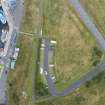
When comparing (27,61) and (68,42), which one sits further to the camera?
(27,61)

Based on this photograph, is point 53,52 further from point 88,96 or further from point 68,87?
point 88,96

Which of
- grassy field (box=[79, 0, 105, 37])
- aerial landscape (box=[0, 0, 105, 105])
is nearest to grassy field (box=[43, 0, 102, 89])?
aerial landscape (box=[0, 0, 105, 105])

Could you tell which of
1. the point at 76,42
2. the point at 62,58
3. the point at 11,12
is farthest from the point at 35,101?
the point at 11,12

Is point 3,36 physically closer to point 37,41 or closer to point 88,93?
point 37,41

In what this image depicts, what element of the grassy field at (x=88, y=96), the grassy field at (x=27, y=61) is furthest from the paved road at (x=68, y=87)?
the grassy field at (x=27, y=61)

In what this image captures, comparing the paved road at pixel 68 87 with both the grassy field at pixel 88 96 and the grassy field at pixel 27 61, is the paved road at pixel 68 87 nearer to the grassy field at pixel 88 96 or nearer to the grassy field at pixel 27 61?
the grassy field at pixel 88 96

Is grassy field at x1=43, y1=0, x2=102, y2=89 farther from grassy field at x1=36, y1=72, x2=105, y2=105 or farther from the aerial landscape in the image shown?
grassy field at x1=36, y1=72, x2=105, y2=105

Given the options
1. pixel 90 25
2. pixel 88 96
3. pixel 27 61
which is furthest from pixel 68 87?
pixel 90 25

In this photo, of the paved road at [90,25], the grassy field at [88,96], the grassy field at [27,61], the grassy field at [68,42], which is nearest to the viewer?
the grassy field at [88,96]
